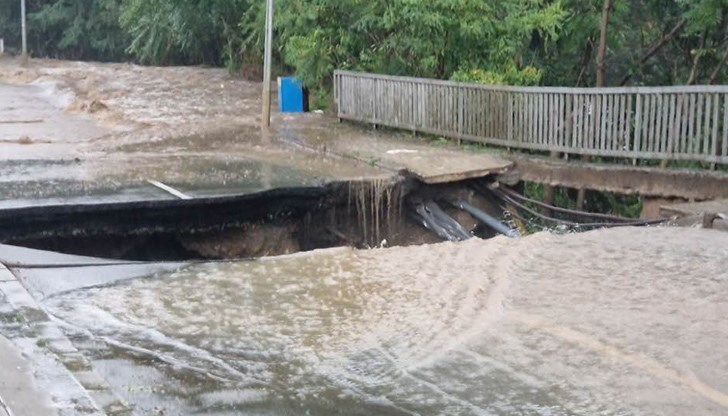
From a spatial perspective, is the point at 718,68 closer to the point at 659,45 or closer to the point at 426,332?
the point at 659,45

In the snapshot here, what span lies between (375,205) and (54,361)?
704 centimetres

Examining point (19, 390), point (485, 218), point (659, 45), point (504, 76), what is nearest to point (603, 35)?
point (504, 76)

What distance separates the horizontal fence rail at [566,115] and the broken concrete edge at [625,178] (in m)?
0.24

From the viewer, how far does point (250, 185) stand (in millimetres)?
11938

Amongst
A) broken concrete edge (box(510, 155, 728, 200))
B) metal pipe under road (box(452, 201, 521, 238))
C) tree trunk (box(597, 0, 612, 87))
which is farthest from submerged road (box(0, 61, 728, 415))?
tree trunk (box(597, 0, 612, 87))

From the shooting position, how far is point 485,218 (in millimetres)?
12633

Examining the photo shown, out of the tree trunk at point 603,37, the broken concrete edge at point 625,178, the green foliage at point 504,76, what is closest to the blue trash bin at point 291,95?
the green foliage at point 504,76

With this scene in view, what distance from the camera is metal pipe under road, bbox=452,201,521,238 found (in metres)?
12.3

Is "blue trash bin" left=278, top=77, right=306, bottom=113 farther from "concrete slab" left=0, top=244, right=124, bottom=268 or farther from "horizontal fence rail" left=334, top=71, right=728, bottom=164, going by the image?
"concrete slab" left=0, top=244, right=124, bottom=268

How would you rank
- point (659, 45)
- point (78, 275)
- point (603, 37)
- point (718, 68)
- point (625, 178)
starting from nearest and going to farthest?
point (78, 275) < point (625, 178) < point (603, 37) < point (718, 68) < point (659, 45)

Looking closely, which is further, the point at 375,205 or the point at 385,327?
the point at 375,205

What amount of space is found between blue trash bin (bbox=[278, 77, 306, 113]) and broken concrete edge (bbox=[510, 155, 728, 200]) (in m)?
7.01

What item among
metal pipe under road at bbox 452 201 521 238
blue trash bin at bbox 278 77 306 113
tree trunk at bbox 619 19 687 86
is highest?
tree trunk at bbox 619 19 687 86

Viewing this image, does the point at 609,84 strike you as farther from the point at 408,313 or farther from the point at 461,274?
the point at 408,313
